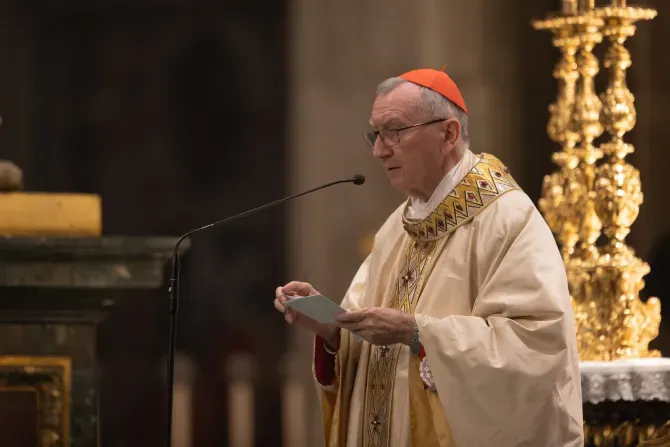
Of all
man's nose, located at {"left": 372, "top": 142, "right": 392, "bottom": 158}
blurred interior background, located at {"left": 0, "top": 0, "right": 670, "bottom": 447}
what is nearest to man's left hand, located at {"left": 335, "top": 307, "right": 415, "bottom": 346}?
man's nose, located at {"left": 372, "top": 142, "right": 392, "bottom": 158}

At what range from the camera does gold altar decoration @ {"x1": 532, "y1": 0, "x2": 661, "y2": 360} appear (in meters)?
5.78

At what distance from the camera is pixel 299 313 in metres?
4.41

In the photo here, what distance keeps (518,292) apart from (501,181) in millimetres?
437

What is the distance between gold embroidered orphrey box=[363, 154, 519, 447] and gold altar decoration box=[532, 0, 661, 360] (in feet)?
4.65

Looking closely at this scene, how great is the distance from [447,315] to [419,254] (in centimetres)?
32

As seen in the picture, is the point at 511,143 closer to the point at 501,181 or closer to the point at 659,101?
the point at 659,101

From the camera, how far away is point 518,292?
4156 millimetres

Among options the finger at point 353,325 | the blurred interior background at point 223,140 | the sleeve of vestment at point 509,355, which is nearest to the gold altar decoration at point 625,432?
the sleeve of vestment at point 509,355

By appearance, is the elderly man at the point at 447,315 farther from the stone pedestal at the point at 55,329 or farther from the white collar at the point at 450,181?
the stone pedestal at the point at 55,329

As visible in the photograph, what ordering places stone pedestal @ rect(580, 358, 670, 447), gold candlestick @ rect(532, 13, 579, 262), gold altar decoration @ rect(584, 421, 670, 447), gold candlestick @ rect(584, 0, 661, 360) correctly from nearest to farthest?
stone pedestal @ rect(580, 358, 670, 447) → gold altar decoration @ rect(584, 421, 670, 447) → gold candlestick @ rect(584, 0, 661, 360) → gold candlestick @ rect(532, 13, 579, 262)

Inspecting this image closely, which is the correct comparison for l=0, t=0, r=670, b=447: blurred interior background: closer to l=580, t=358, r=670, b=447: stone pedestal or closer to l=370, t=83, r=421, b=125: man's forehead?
l=580, t=358, r=670, b=447: stone pedestal

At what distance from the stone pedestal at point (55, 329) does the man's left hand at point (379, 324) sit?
1.37 m

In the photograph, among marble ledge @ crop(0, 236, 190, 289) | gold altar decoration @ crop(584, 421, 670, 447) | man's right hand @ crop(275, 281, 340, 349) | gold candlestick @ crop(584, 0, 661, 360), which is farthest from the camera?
gold candlestick @ crop(584, 0, 661, 360)

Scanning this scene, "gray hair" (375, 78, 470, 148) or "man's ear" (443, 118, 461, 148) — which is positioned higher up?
"gray hair" (375, 78, 470, 148)
